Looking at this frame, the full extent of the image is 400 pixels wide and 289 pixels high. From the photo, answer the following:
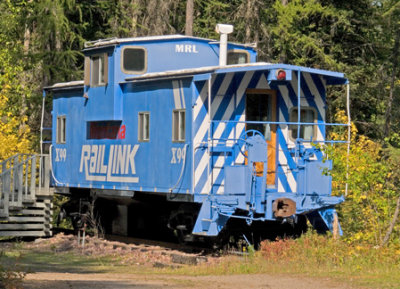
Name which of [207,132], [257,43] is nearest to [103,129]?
[207,132]

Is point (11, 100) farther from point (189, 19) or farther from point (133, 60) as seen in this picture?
point (133, 60)

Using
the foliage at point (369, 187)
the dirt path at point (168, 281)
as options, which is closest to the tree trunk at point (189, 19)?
the foliage at point (369, 187)

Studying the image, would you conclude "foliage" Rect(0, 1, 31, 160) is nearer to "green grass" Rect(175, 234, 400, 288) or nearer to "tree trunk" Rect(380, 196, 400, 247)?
"green grass" Rect(175, 234, 400, 288)

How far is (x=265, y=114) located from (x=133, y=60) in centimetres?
354

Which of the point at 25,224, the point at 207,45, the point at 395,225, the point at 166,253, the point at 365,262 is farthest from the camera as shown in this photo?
the point at 25,224

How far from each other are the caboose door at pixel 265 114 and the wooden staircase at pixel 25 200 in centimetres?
665

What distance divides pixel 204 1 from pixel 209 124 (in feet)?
78.4

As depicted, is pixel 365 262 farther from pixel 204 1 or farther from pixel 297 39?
pixel 204 1

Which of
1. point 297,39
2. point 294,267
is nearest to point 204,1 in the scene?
point 297,39

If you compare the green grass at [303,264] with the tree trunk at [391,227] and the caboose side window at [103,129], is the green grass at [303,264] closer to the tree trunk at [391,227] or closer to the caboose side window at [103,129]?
the tree trunk at [391,227]

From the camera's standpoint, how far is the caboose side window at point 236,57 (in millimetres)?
20234

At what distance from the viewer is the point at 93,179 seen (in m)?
20.4

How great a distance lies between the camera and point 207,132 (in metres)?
16.7

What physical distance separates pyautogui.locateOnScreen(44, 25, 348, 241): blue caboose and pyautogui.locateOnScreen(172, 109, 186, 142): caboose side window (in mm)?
27
